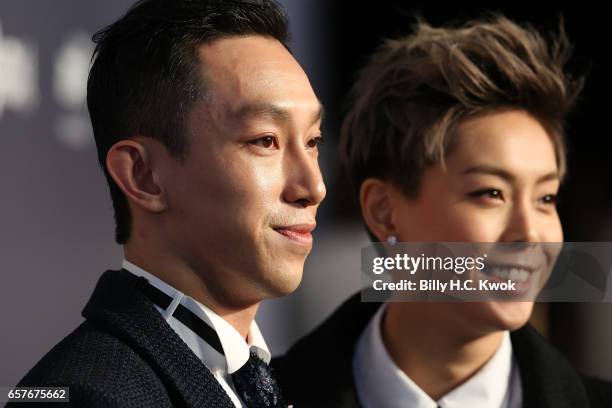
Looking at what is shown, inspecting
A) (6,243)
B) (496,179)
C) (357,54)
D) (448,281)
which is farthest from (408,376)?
(357,54)

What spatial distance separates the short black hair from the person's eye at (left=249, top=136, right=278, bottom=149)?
153mm

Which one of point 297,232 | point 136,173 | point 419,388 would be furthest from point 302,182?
point 419,388

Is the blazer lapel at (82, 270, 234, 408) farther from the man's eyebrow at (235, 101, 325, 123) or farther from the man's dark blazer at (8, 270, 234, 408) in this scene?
the man's eyebrow at (235, 101, 325, 123)

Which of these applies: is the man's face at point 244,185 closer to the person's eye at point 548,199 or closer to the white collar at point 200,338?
the white collar at point 200,338

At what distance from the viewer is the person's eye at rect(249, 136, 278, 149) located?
1.78m

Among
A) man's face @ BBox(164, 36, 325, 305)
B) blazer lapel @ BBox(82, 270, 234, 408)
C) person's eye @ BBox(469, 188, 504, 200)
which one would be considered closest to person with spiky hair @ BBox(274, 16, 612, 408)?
person's eye @ BBox(469, 188, 504, 200)

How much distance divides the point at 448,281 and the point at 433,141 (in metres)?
0.43

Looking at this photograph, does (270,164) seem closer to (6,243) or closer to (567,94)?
(6,243)

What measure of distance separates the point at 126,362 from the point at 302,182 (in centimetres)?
52

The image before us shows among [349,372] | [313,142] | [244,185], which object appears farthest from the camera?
[349,372]

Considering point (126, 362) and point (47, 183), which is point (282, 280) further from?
point (47, 183)

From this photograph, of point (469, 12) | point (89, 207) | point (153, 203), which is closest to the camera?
point (153, 203)

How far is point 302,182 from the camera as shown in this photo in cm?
179

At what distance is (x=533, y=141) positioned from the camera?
8.34 feet
